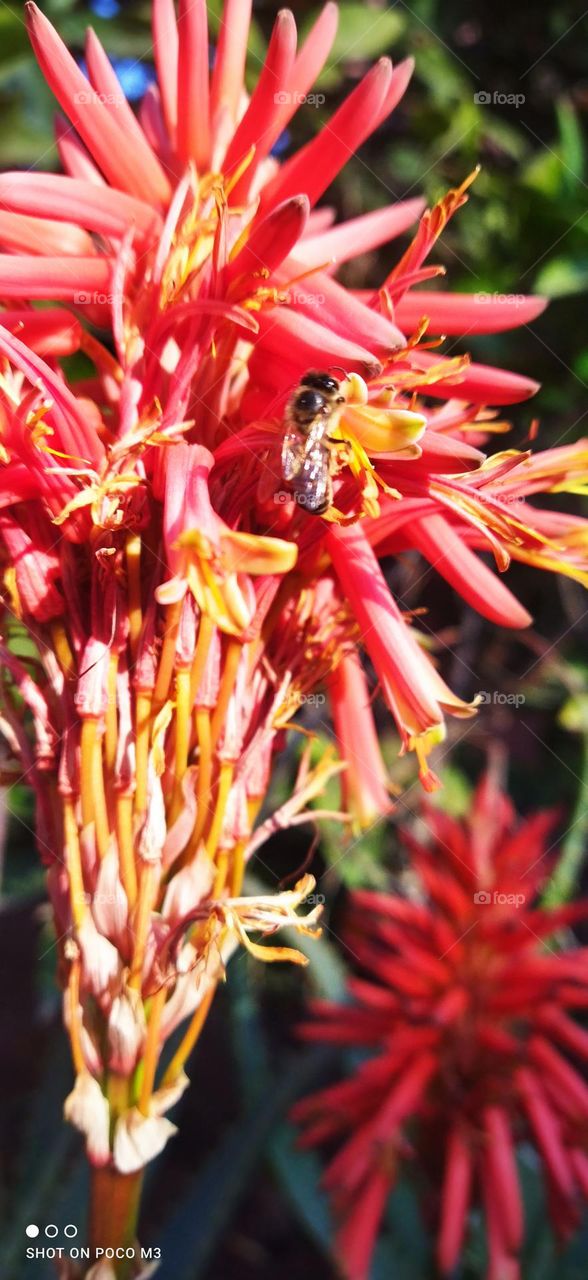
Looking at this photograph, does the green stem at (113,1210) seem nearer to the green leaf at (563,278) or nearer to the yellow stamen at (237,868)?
the yellow stamen at (237,868)

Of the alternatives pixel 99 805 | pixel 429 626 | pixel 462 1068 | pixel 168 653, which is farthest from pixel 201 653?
pixel 429 626

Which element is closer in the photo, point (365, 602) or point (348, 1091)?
point (365, 602)

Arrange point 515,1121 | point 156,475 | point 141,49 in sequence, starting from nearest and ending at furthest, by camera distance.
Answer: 1. point 156,475
2. point 515,1121
3. point 141,49

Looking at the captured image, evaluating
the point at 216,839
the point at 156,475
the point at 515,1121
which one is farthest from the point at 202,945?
the point at 515,1121

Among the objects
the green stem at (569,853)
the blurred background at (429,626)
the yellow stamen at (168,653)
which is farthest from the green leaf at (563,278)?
the yellow stamen at (168,653)

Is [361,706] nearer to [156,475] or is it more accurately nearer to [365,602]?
[365,602]

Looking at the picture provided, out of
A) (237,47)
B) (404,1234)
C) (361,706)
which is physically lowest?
(404,1234)
